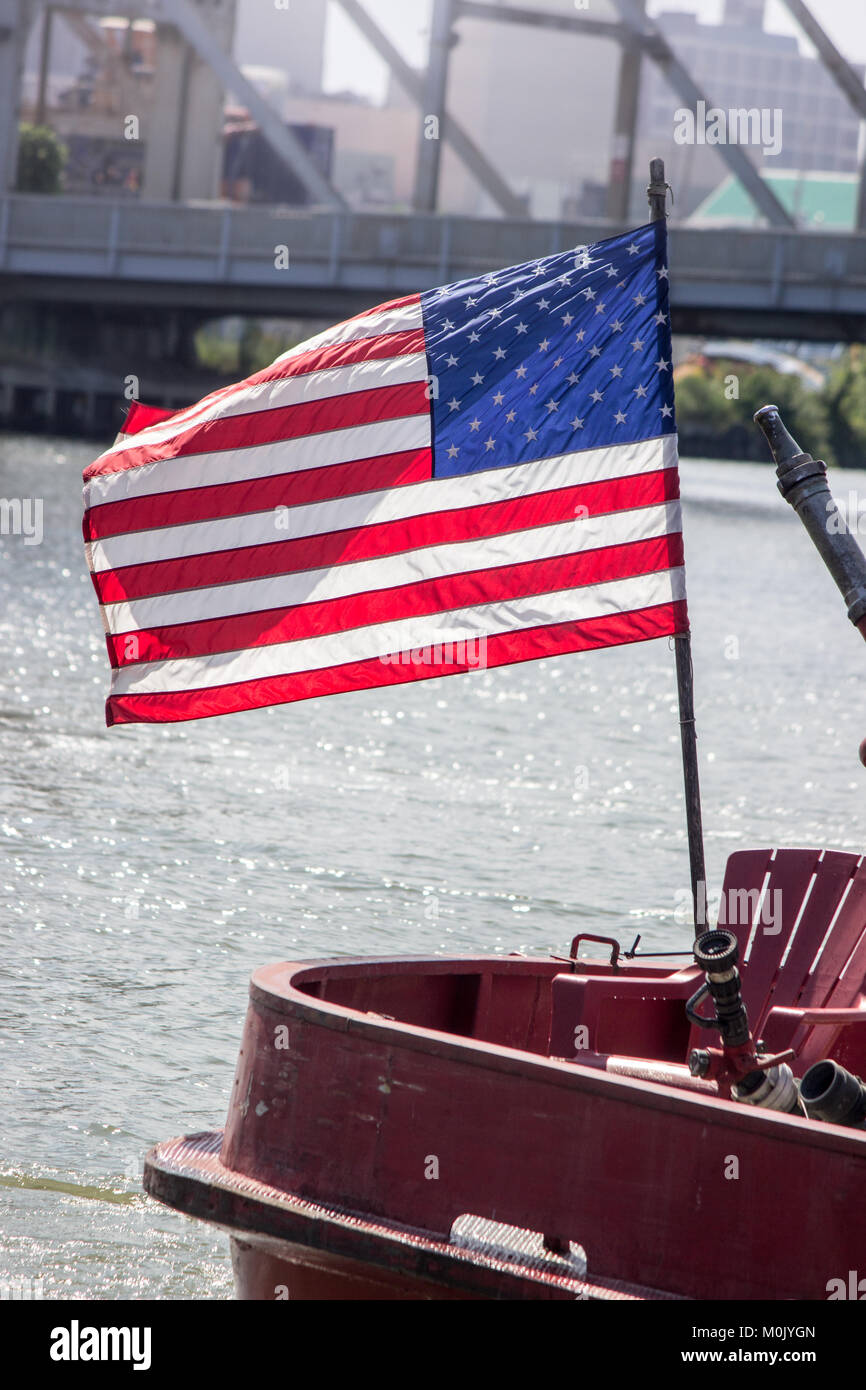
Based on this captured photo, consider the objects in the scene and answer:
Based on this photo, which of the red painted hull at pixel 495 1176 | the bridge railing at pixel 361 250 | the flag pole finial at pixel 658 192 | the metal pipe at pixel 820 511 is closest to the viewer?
the red painted hull at pixel 495 1176

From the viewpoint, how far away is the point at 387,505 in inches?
277

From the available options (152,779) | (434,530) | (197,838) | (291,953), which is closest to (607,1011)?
(434,530)

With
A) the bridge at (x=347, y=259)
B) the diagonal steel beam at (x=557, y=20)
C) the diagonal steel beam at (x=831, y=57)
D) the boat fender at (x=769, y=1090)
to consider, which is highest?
the diagonal steel beam at (x=557, y=20)

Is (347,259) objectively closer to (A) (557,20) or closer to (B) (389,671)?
(A) (557,20)

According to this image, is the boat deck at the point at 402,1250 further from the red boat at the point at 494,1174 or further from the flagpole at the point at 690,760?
the flagpole at the point at 690,760

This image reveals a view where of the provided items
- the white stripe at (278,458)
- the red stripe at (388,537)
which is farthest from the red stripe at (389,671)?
the white stripe at (278,458)

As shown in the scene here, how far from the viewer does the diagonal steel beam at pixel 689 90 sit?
200 ft

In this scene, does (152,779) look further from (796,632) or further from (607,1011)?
(796,632)

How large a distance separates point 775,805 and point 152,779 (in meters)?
5.40

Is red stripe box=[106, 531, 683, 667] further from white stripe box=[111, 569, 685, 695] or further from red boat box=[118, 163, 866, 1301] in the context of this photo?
red boat box=[118, 163, 866, 1301]

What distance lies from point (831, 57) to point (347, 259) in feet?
65.0

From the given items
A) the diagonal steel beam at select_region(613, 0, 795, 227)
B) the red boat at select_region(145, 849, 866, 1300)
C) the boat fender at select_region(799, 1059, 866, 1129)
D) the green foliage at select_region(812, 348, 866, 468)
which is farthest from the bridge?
the green foliage at select_region(812, 348, 866, 468)

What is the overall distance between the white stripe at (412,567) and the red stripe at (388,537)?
0.03m

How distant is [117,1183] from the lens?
7895mm
